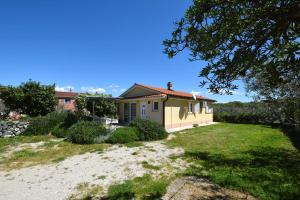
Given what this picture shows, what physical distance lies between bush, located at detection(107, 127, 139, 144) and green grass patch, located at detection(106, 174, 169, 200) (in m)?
6.22

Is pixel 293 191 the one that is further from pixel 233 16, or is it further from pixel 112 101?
pixel 112 101

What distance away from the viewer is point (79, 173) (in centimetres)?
705

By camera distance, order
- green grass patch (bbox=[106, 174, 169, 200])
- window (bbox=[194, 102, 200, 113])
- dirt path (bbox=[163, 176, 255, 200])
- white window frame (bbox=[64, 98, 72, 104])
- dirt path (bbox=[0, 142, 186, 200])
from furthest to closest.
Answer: white window frame (bbox=[64, 98, 72, 104])
window (bbox=[194, 102, 200, 113])
dirt path (bbox=[0, 142, 186, 200])
green grass patch (bbox=[106, 174, 169, 200])
dirt path (bbox=[163, 176, 255, 200])

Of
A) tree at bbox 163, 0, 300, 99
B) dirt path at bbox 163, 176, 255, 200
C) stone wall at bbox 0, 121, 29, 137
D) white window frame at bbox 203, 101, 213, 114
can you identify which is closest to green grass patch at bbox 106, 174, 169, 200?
dirt path at bbox 163, 176, 255, 200

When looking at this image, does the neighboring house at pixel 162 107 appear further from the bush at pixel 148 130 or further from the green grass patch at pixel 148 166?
the green grass patch at pixel 148 166

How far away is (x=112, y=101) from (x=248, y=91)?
17.4m

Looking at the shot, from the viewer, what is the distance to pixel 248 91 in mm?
7633

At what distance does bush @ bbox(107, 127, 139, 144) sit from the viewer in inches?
489

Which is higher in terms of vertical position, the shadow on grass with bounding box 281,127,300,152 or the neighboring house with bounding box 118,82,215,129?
the neighboring house with bounding box 118,82,215,129

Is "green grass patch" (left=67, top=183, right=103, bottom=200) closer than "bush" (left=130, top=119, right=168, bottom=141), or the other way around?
"green grass patch" (left=67, top=183, right=103, bottom=200)

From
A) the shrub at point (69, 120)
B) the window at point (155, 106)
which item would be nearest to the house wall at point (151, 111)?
the window at point (155, 106)

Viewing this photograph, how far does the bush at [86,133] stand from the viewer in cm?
1241

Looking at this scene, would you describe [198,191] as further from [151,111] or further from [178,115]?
[178,115]

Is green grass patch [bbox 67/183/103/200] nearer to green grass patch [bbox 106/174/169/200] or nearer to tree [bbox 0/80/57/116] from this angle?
green grass patch [bbox 106/174/169/200]
